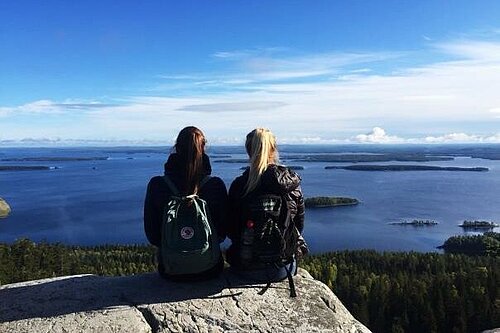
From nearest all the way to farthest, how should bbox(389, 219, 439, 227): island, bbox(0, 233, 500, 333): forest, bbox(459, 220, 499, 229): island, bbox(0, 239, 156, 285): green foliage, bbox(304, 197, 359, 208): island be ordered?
bbox(0, 239, 156, 285): green foliage
bbox(0, 233, 500, 333): forest
bbox(459, 220, 499, 229): island
bbox(389, 219, 439, 227): island
bbox(304, 197, 359, 208): island

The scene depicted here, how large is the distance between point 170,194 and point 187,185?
18 centimetres

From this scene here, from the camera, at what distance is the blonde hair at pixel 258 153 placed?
472cm

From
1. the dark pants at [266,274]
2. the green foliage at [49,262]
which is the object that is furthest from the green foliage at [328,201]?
the dark pants at [266,274]

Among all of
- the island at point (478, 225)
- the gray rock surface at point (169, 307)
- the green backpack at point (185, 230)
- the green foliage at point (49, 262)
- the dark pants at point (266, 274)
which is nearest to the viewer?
the gray rock surface at point (169, 307)

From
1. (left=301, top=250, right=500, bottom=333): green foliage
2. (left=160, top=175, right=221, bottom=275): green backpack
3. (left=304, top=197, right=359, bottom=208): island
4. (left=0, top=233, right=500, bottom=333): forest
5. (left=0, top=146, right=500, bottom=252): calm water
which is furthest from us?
(left=304, top=197, right=359, bottom=208): island

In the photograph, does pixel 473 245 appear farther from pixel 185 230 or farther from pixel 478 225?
pixel 185 230

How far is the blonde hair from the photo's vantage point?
4.72 m

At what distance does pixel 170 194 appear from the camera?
15.3 ft

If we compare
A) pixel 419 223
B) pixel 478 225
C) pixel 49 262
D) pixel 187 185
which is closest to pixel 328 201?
pixel 419 223

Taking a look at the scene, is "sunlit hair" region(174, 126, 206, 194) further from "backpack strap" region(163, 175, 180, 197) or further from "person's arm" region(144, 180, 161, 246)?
"person's arm" region(144, 180, 161, 246)

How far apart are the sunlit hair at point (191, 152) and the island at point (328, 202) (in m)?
88.3

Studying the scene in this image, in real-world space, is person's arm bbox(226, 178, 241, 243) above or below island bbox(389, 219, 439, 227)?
above

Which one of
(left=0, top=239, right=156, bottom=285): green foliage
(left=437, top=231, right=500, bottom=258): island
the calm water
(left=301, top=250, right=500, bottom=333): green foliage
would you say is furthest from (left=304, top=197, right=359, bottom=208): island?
(left=301, top=250, right=500, bottom=333): green foliage

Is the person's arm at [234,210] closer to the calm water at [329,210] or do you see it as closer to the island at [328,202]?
the calm water at [329,210]
